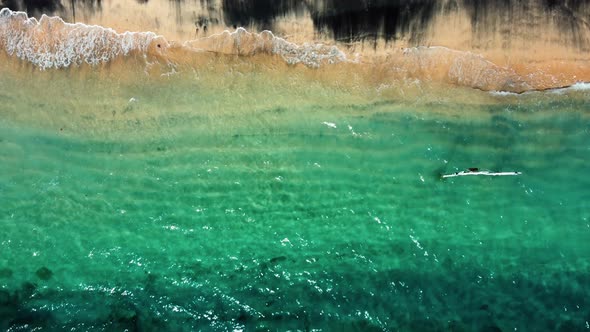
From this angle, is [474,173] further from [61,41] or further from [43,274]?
[43,274]

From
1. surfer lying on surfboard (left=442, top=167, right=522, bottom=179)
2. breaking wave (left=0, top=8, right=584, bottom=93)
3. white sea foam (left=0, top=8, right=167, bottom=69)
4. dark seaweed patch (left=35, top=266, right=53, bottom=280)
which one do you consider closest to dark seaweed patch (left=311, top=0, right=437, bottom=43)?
breaking wave (left=0, top=8, right=584, bottom=93)

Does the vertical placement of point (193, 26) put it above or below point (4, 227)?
above

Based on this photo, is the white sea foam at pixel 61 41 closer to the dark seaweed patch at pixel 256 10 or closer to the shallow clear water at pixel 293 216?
the shallow clear water at pixel 293 216

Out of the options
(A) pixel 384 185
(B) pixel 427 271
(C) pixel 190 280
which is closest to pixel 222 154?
(C) pixel 190 280

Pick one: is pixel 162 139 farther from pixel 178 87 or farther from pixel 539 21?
pixel 539 21

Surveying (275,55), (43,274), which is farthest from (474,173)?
(43,274)
